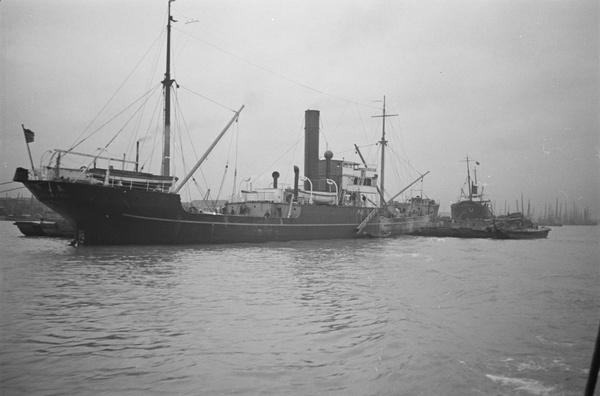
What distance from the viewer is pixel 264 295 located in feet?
36.3

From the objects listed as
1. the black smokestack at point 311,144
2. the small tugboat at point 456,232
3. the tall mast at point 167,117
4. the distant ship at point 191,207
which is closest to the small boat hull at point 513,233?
the small tugboat at point 456,232

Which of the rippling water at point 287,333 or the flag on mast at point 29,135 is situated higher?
the flag on mast at point 29,135

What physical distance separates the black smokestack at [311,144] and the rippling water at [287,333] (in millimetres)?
22228

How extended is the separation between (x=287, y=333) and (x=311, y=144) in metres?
29.6

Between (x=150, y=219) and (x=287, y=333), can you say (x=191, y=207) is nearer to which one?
(x=150, y=219)

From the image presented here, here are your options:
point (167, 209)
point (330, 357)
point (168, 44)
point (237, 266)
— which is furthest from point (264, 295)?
point (168, 44)

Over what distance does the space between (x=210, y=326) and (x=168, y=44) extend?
82.0ft

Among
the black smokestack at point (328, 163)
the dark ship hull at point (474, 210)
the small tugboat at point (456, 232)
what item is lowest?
the small tugboat at point (456, 232)

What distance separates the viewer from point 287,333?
7.62 metres

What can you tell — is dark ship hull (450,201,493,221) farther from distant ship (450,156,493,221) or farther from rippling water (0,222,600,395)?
rippling water (0,222,600,395)

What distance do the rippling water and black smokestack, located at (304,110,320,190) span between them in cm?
2223

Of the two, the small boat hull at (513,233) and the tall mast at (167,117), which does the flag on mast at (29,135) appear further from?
the small boat hull at (513,233)

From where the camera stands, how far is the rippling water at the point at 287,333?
5.48m

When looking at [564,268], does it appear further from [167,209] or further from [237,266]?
[167,209]
